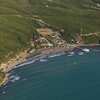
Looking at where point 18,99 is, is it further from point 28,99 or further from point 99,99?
point 99,99

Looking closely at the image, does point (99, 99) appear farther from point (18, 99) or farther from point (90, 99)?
point (18, 99)

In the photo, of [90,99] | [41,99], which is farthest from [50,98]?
[90,99]

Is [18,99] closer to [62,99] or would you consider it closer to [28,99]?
[28,99]

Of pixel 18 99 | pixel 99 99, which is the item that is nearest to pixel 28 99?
pixel 18 99

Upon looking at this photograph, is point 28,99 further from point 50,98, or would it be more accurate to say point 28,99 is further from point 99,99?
point 99,99

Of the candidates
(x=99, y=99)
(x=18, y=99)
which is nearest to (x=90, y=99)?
(x=99, y=99)

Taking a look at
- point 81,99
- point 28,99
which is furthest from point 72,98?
point 28,99
